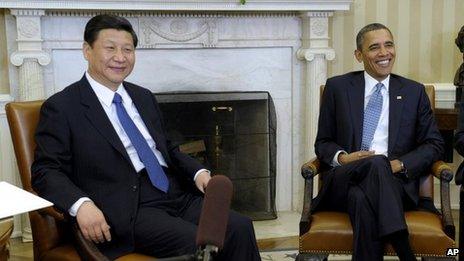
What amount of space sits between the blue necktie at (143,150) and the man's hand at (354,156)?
33.2 inches

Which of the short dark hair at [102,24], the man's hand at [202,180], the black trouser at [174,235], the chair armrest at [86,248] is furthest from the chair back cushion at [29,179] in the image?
the man's hand at [202,180]

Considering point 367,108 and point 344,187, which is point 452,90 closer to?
point 367,108

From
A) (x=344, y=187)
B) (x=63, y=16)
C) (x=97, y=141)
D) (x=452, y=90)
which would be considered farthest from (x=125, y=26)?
(x=452, y=90)

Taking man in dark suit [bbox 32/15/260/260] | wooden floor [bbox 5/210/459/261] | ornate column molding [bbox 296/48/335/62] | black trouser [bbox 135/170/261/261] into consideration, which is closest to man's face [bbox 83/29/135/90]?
man in dark suit [bbox 32/15/260/260]

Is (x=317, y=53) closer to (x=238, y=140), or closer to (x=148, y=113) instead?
(x=238, y=140)

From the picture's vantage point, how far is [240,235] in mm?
1981

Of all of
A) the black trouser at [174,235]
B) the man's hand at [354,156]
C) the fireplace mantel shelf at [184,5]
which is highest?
the fireplace mantel shelf at [184,5]

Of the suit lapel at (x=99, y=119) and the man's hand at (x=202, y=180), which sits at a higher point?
the suit lapel at (x=99, y=119)

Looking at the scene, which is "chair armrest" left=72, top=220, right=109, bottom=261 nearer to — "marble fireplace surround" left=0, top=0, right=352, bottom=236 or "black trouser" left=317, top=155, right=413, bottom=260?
"black trouser" left=317, top=155, right=413, bottom=260

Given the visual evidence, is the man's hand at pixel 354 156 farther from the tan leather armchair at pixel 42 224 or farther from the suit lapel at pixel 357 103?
the tan leather armchair at pixel 42 224

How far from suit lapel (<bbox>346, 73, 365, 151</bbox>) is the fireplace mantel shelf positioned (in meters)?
1.07

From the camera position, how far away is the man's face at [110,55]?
2125 mm

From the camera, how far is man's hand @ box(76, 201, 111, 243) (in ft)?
5.89

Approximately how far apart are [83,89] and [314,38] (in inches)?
82.1
